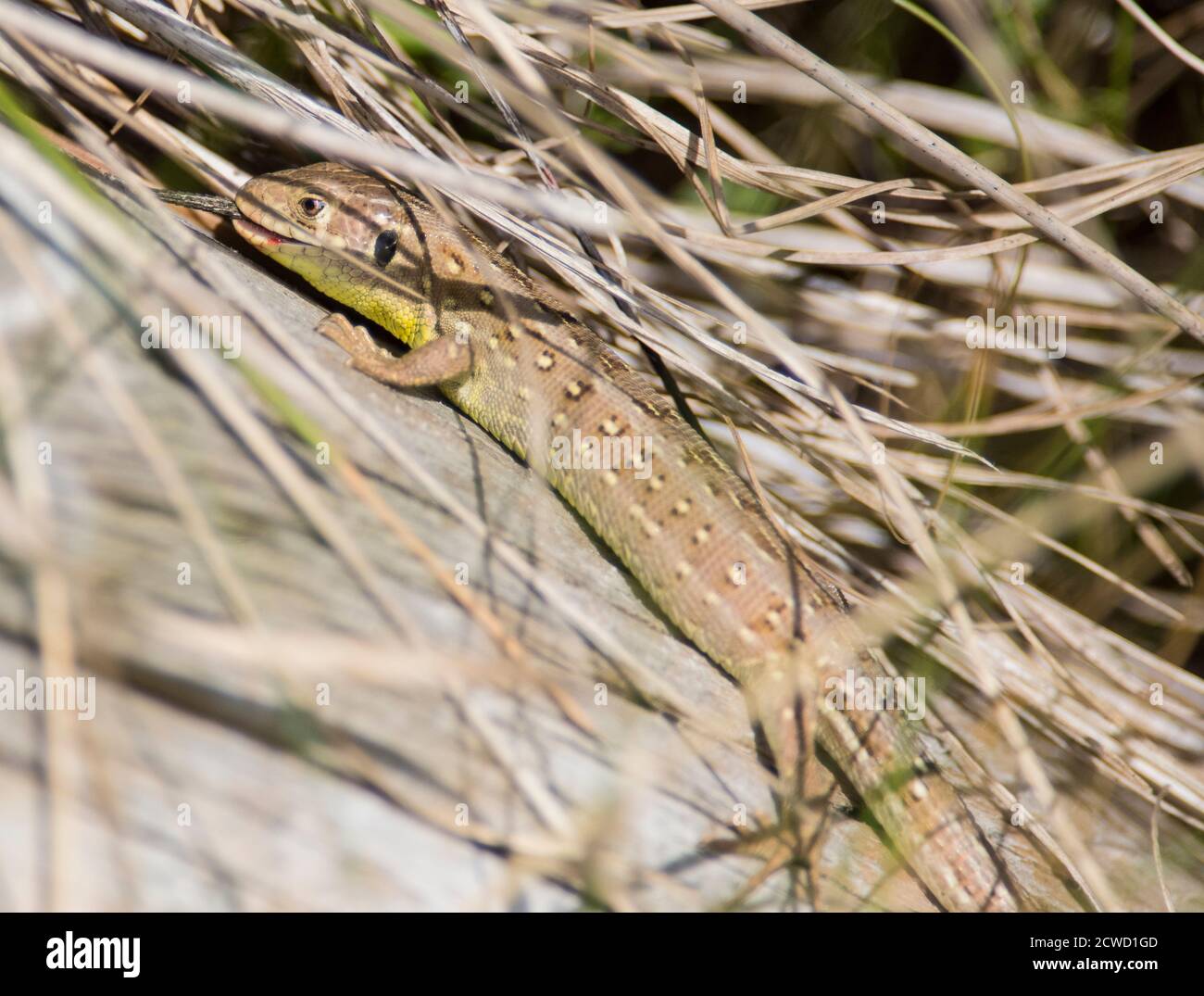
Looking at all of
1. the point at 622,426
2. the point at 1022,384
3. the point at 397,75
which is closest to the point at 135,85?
the point at 397,75

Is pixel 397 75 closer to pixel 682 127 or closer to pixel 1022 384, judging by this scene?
pixel 682 127
